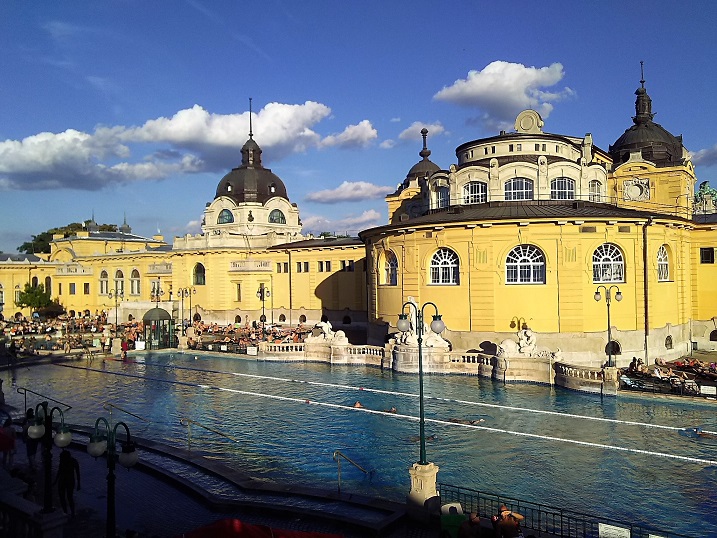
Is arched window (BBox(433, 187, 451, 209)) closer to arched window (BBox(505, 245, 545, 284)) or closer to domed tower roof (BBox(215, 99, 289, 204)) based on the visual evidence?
arched window (BBox(505, 245, 545, 284))

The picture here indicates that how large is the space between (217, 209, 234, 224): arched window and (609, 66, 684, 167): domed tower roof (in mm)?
41733

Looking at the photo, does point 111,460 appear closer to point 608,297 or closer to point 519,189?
point 608,297

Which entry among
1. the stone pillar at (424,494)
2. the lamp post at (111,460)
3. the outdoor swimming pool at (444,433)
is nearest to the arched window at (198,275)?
the outdoor swimming pool at (444,433)

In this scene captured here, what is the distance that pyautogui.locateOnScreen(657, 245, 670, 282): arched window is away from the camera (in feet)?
114

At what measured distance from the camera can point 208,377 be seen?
32.1 m

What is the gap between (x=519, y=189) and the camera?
38.0 meters

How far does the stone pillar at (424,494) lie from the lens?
12.3 m

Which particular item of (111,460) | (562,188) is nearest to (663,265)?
(562,188)

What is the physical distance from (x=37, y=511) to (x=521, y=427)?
16.3m

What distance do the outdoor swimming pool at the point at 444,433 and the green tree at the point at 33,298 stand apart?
147 feet

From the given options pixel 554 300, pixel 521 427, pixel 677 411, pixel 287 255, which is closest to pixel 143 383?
pixel 521 427

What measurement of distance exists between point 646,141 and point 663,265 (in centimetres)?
1829

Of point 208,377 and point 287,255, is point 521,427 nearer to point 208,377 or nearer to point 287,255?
point 208,377

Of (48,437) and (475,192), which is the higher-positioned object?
(475,192)
